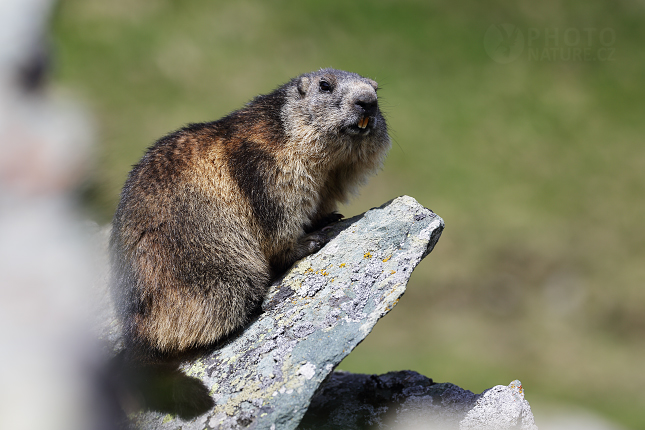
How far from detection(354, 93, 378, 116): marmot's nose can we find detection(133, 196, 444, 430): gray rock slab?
1166 millimetres

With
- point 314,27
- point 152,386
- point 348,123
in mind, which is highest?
point 314,27

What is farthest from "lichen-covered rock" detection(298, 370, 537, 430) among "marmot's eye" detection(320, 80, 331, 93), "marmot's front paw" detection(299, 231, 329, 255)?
"marmot's eye" detection(320, 80, 331, 93)

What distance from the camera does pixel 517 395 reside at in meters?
5.25

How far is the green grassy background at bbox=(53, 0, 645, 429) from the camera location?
49.3ft

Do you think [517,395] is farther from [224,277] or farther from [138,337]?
[138,337]

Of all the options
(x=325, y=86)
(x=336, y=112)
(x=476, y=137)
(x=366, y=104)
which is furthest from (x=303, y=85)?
(x=476, y=137)

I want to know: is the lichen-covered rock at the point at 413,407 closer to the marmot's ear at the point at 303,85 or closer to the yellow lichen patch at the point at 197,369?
the yellow lichen patch at the point at 197,369

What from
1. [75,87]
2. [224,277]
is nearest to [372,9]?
[75,87]

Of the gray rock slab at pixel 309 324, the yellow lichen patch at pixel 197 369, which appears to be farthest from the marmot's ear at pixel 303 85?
the yellow lichen patch at pixel 197 369

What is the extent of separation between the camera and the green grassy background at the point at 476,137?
15.0 metres

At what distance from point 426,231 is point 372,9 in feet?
58.2

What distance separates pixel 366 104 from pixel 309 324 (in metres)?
2.71

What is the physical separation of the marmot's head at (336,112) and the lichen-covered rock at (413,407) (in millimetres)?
2813

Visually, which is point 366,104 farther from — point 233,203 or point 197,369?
point 197,369
